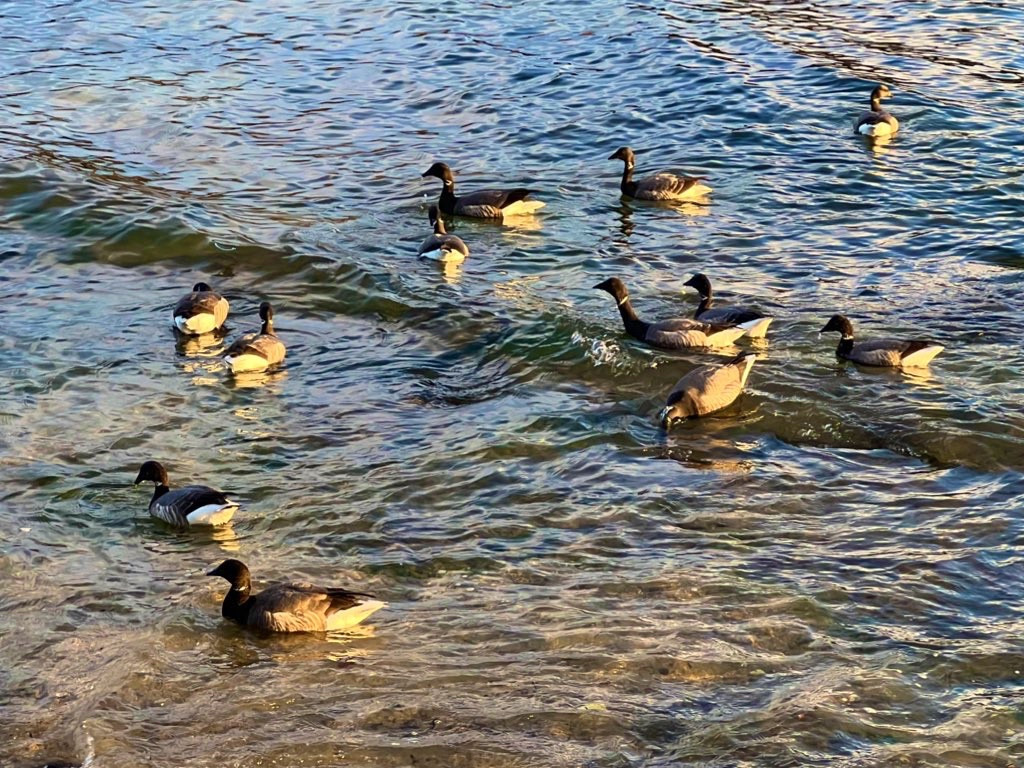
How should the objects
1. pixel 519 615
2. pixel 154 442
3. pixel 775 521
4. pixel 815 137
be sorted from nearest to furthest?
pixel 519 615, pixel 775 521, pixel 154 442, pixel 815 137

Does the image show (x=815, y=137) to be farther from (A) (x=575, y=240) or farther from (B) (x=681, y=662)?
(B) (x=681, y=662)

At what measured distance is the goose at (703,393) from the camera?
12055 millimetres

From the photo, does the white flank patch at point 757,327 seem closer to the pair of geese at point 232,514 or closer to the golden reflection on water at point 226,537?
the pair of geese at point 232,514

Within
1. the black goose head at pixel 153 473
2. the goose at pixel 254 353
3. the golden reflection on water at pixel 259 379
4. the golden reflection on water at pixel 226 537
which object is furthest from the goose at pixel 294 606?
the goose at pixel 254 353

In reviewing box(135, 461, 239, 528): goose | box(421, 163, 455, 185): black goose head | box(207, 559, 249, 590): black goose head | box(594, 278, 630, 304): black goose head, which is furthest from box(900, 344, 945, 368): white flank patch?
box(421, 163, 455, 185): black goose head

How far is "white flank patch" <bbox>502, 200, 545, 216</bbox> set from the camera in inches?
684

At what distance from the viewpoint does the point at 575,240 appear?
16.9 metres

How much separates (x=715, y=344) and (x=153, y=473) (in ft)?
18.0

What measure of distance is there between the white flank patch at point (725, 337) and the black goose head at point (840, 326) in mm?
822

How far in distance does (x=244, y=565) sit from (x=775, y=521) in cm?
381

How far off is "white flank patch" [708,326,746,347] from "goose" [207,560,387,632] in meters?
5.46

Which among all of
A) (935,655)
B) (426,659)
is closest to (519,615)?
(426,659)

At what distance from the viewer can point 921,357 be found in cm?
1273

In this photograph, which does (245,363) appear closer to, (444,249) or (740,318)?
(444,249)
